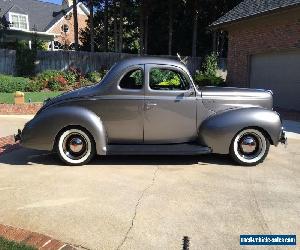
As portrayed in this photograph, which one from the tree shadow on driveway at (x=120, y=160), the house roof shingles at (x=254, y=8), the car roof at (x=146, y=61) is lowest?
the tree shadow on driveway at (x=120, y=160)

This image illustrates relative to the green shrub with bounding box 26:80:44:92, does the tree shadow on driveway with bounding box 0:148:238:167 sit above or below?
below

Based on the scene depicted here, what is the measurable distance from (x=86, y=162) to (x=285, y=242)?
3920 mm

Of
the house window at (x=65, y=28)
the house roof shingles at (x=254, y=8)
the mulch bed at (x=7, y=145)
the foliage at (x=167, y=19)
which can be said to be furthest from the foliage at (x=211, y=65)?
the house window at (x=65, y=28)

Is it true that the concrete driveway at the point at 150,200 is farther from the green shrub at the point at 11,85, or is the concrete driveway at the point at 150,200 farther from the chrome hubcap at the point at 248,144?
the green shrub at the point at 11,85

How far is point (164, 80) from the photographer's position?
7512mm

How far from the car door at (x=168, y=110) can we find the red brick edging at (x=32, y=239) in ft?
10.9

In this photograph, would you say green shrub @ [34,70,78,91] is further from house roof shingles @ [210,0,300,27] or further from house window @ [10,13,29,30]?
house window @ [10,13,29,30]

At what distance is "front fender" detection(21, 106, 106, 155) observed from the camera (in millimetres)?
6969

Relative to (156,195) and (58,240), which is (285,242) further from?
(58,240)

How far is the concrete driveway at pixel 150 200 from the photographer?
174 inches

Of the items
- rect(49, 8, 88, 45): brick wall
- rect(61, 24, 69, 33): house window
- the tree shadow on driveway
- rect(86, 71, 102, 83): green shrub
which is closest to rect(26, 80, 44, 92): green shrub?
rect(86, 71, 102, 83): green shrub

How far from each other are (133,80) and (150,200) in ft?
8.82

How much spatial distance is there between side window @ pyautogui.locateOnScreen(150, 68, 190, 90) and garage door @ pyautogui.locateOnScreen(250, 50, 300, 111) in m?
9.04

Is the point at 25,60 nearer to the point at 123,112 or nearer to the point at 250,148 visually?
the point at 123,112
